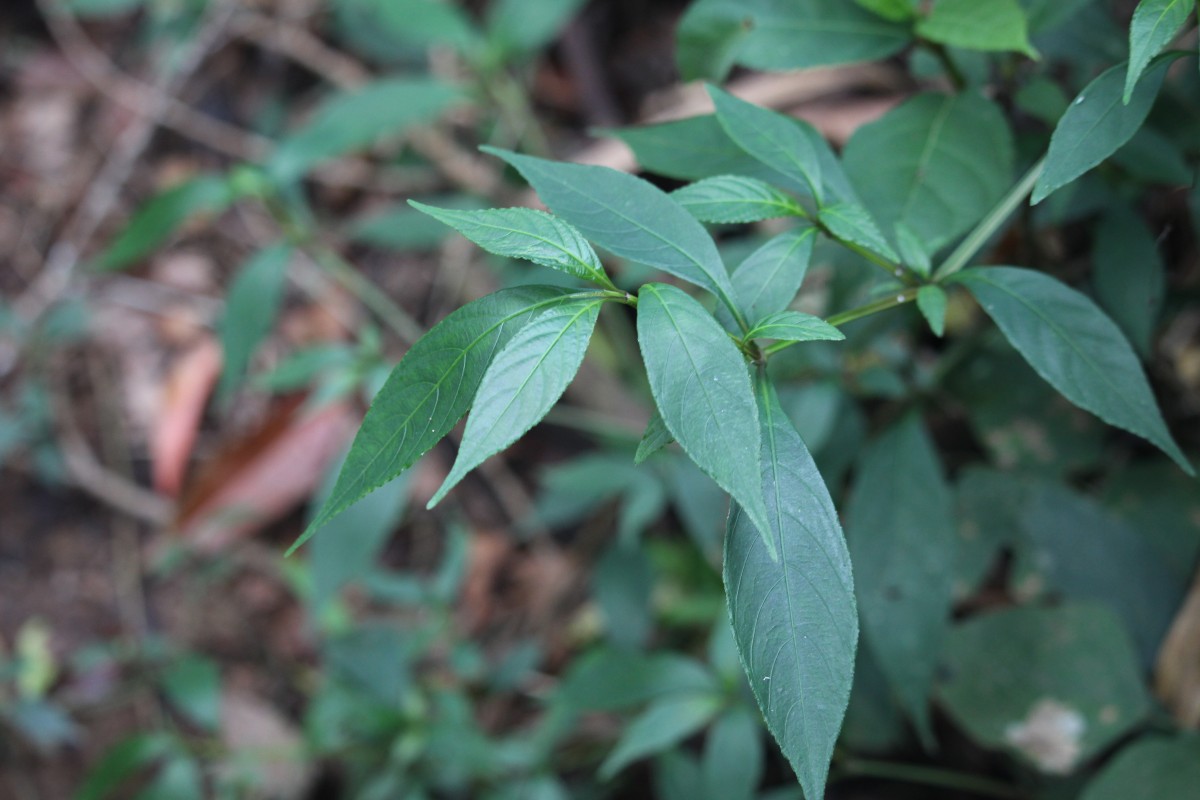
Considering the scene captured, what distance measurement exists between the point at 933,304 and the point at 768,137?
197 mm

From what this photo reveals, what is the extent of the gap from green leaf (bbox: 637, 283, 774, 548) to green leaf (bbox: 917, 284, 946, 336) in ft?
0.76

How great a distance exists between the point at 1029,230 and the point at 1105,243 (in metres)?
0.10

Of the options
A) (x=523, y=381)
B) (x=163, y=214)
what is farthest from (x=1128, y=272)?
(x=163, y=214)

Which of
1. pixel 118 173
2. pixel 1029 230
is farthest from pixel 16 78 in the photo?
pixel 1029 230

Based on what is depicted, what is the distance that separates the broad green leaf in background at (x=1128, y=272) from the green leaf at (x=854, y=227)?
0.58m

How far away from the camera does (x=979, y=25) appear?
88 centimetres

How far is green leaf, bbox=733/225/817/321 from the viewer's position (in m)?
0.72

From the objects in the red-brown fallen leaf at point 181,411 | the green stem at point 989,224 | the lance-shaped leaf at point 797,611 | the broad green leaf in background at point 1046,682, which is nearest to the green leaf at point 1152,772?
the broad green leaf in background at point 1046,682

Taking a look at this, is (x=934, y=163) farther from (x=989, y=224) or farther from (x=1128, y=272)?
(x=1128, y=272)

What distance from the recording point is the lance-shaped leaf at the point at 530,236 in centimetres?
62

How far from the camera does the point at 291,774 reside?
2.10 m

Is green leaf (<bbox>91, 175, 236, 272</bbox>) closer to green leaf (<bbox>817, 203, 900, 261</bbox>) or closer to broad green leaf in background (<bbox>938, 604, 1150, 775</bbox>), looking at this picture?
green leaf (<bbox>817, 203, 900, 261</bbox>)

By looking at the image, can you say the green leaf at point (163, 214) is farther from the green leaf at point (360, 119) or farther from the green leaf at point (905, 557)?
the green leaf at point (905, 557)

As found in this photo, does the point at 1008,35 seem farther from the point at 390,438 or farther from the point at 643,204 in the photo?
the point at 390,438
